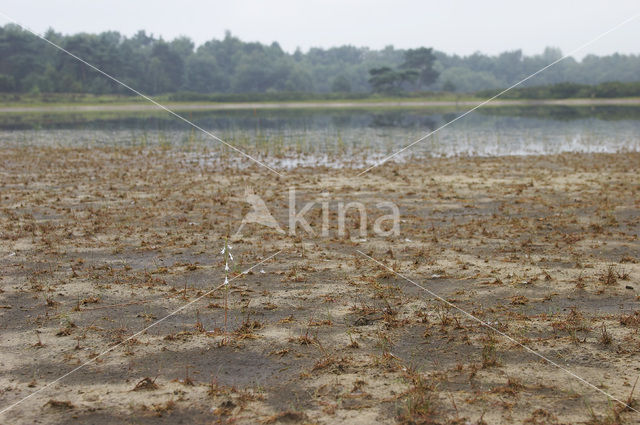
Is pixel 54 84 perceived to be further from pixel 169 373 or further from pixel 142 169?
pixel 169 373

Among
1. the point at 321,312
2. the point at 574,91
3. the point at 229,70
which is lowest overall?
the point at 321,312

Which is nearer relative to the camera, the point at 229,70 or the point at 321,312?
the point at 321,312

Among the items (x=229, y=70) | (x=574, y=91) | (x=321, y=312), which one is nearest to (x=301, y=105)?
(x=574, y=91)

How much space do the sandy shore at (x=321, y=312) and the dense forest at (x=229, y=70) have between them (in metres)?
58.9

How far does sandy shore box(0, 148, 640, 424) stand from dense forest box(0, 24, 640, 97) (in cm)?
5895

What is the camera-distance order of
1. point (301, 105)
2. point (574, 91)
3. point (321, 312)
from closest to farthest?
point (321, 312) < point (574, 91) < point (301, 105)

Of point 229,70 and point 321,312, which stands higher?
point 229,70

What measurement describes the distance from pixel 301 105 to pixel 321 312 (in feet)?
253

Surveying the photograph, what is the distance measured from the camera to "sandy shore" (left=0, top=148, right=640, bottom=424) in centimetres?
422

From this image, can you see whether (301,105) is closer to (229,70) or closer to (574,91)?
(574,91)

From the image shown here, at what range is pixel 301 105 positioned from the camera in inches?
3194

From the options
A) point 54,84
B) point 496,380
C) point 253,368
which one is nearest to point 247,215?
point 253,368

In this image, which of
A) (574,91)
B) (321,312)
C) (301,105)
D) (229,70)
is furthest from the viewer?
(229,70)

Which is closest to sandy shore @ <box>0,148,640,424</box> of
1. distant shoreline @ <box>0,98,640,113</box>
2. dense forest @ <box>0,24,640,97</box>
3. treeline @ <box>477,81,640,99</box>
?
dense forest @ <box>0,24,640,97</box>
